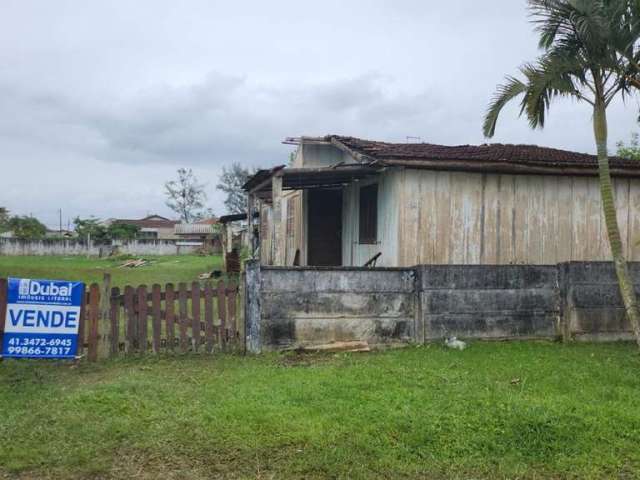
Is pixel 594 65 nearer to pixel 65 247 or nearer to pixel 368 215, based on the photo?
pixel 368 215

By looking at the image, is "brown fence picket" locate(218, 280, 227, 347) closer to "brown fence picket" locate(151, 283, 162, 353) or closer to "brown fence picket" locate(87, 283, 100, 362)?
"brown fence picket" locate(151, 283, 162, 353)

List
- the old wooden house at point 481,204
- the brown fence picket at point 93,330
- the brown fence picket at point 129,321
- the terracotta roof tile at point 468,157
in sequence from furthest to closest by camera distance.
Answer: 1. the old wooden house at point 481,204
2. the terracotta roof tile at point 468,157
3. the brown fence picket at point 129,321
4. the brown fence picket at point 93,330

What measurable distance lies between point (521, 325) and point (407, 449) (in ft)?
14.3

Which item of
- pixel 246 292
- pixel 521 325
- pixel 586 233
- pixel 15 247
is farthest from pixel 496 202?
pixel 15 247

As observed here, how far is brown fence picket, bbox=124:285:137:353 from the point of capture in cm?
662

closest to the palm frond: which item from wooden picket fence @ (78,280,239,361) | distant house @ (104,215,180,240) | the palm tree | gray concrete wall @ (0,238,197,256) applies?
the palm tree

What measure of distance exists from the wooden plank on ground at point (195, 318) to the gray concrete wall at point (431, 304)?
63 cm

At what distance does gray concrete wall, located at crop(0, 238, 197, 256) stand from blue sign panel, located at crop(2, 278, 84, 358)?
34587 millimetres

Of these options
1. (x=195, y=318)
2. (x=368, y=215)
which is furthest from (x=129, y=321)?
(x=368, y=215)

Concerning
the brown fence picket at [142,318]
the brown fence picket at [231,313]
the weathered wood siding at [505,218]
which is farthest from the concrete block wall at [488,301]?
the brown fence picket at [142,318]

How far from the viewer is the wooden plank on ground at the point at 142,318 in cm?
664

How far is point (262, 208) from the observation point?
1617 centimetres

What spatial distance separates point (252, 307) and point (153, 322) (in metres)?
1.24

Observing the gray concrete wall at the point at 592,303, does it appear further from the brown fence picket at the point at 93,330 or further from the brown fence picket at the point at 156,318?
the brown fence picket at the point at 93,330
